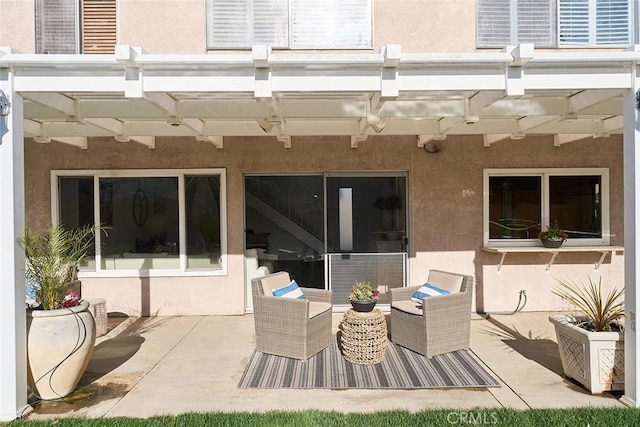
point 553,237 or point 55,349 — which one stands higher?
point 553,237

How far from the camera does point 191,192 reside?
23.4 feet

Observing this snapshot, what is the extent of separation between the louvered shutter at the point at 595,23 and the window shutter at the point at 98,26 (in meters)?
7.33

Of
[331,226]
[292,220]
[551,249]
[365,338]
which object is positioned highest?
[292,220]

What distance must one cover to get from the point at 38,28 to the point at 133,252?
392cm

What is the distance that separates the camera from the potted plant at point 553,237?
6.85 metres

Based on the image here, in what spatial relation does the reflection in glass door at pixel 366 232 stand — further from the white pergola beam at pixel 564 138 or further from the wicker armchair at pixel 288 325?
the white pergola beam at pixel 564 138

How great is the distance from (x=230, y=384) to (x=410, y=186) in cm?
428

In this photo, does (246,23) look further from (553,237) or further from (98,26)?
(553,237)

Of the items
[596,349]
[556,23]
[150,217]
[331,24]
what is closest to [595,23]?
[556,23]

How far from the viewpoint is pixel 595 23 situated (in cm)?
688

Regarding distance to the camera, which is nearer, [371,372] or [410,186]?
[371,372]

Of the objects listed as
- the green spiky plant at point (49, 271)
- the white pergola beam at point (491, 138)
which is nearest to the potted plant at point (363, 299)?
the green spiky plant at point (49, 271)

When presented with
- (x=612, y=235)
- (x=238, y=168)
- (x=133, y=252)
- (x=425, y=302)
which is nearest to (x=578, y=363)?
(x=425, y=302)

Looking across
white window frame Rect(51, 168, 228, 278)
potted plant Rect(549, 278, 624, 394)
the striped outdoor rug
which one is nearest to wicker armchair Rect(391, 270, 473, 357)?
the striped outdoor rug
